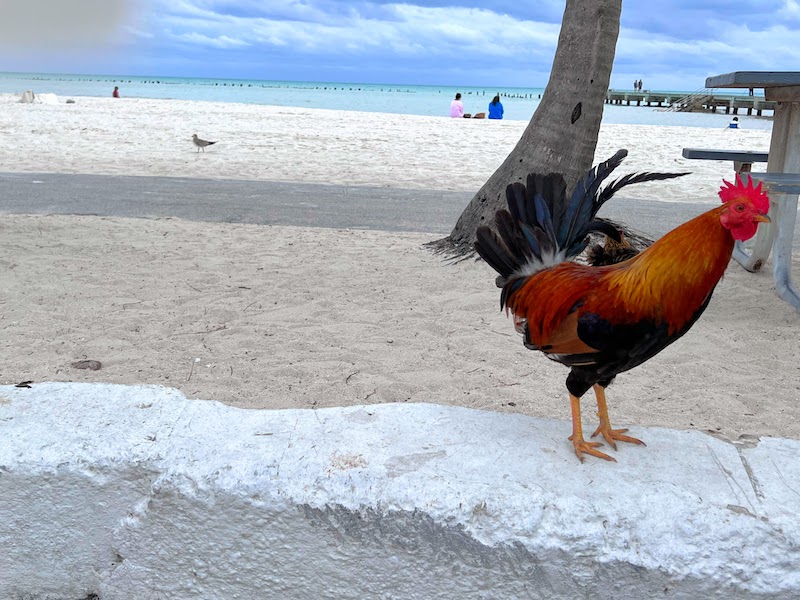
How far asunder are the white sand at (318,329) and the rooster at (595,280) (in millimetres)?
903

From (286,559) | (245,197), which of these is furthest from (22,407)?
(245,197)

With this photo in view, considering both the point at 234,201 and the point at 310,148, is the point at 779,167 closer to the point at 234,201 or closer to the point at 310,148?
the point at 234,201

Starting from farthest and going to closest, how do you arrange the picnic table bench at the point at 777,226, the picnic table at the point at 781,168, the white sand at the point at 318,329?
the picnic table at the point at 781,168, the picnic table bench at the point at 777,226, the white sand at the point at 318,329

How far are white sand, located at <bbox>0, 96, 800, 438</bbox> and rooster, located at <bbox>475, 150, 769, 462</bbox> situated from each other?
2.96ft

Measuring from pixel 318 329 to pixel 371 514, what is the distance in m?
2.49

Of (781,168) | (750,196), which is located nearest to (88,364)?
(750,196)

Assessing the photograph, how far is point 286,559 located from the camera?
2.13 m

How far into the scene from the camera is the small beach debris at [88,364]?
3824mm

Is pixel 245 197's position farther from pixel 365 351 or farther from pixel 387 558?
pixel 387 558

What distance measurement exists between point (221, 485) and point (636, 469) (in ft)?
4.31

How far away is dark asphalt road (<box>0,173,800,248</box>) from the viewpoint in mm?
7891

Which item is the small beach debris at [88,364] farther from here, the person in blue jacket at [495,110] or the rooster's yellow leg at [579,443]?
the person in blue jacket at [495,110]

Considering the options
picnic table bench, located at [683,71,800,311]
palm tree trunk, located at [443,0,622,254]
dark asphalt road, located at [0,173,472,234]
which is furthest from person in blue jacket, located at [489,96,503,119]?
palm tree trunk, located at [443,0,622,254]

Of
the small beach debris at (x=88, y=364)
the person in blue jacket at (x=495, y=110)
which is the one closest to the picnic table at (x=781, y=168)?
the small beach debris at (x=88, y=364)
